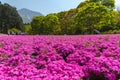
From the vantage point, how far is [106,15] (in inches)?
2425

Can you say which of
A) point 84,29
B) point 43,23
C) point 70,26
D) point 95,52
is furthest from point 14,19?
point 95,52

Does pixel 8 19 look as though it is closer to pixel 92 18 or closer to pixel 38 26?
pixel 38 26

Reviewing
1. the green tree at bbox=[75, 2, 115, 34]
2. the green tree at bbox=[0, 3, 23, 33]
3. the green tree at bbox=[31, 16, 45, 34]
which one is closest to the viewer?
the green tree at bbox=[75, 2, 115, 34]

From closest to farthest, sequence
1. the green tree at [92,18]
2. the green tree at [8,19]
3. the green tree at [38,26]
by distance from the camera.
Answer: the green tree at [92,18] < the green tree at [38,26] < the green tree at [8,19]

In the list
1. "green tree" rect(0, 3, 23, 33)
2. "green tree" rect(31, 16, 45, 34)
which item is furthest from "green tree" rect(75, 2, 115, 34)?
"green tree" rect(0, 3, 23, 33)

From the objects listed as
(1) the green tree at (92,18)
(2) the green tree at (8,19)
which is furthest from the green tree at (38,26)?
(1) the green tree at (92,18)

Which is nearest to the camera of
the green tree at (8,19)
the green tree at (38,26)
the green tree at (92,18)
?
the green tree at (92,18)

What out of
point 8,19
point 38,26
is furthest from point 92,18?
point 8,19

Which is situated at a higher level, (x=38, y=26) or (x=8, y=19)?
(x=8, y=19)

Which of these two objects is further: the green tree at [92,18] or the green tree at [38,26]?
the green tree at [38,26]

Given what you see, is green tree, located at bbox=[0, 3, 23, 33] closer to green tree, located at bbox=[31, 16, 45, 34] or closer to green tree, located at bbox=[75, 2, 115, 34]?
green tree, located at bbox=[31, 16, 45, 34]

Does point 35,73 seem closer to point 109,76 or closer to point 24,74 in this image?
point 24,74

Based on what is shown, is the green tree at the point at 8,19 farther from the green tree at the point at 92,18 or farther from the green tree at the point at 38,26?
the green tree at the point at 92,18

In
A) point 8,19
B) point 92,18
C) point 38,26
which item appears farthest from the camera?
point 8,19
